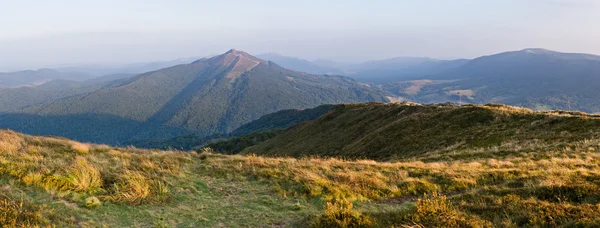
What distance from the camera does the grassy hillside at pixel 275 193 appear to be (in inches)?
280

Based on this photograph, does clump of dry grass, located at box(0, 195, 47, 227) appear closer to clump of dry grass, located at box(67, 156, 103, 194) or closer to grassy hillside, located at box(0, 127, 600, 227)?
grassy hillside, located at box(0, 127, 600, 227)

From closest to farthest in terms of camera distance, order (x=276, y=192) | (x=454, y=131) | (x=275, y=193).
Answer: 1. (x=275, y=193)
2. (x=276, y=192)
3. (x=454, y=131)

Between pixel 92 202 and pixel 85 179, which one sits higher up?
pixel 85 179

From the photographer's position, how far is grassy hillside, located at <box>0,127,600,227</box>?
7.11 m

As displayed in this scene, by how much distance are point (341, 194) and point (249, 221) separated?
329cm

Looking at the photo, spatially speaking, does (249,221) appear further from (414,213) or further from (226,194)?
(414,213)

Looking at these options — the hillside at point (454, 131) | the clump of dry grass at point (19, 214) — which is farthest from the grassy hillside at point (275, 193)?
the hillside at point (454, 131)

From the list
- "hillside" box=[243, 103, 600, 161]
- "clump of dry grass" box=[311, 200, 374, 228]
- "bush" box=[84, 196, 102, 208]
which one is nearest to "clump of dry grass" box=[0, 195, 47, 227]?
"bush" box=[84, 196, 102, 208]

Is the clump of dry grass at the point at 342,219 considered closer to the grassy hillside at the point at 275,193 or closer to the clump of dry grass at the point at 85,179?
the grassy hillside at the point at 275,193

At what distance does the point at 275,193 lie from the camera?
1029 cm

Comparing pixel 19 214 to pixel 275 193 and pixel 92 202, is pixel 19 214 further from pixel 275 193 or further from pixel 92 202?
pixel 275 193

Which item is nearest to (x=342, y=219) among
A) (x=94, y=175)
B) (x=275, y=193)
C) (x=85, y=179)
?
(x=275, y=193)

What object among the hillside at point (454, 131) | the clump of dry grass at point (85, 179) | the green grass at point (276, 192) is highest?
the clump of dry grass at point (85, 179)

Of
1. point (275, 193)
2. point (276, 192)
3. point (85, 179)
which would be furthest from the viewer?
point (276, 192)
